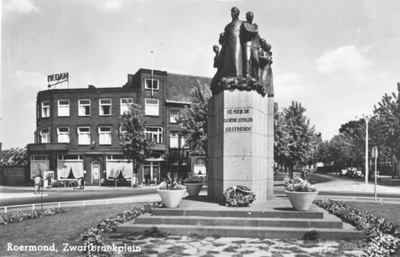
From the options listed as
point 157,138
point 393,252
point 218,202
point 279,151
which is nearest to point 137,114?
point 157,138

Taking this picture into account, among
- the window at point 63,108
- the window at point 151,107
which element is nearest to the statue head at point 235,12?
the window at point 151,107

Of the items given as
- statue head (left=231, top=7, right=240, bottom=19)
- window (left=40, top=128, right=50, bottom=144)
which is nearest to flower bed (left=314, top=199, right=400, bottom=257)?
statue head (left=231, top=7, right=240, bottom=19)

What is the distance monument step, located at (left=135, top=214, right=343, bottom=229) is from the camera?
31.4 ft

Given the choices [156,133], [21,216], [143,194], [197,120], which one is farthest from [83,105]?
[21,216]

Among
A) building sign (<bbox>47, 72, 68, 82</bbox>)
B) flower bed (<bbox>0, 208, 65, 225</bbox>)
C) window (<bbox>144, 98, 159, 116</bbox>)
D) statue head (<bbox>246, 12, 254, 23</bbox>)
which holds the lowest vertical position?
flower bed (<bbox>0, 208, 65, 225</bbox>)

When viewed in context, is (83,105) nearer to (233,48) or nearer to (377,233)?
(233,48)

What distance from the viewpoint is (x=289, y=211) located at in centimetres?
1021

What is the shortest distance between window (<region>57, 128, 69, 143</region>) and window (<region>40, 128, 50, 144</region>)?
1729 millimetres

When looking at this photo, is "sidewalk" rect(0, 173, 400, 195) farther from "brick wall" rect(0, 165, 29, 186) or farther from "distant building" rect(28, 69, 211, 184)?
"brick wall" rect(0, 165, 29, 186)

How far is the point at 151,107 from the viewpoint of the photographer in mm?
42969

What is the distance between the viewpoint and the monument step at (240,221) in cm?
957

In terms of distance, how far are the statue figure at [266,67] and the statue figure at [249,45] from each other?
97 centimetres

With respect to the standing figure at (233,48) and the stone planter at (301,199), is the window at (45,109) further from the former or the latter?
the stone planter at (301,199)

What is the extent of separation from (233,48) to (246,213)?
673cm
